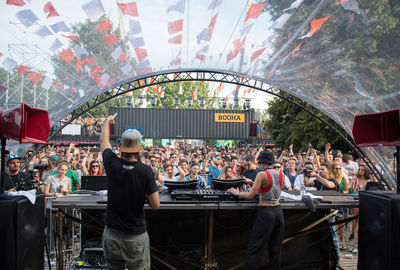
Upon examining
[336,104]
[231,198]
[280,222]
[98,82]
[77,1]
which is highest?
[77,1]

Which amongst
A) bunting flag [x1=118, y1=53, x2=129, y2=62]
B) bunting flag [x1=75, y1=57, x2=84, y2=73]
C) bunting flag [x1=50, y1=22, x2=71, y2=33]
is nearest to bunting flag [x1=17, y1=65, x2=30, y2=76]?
bunting flag [x1=50, y1=22, x2=71, y2=33]

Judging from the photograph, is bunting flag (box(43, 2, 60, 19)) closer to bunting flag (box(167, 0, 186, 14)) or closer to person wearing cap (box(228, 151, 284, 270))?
bunting flag (box(167, 0, 186, 14))

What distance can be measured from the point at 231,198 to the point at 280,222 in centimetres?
71

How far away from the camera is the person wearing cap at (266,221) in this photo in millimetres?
4047

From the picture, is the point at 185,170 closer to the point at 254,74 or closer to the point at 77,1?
the point at 254,74

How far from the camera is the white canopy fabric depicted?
4922mm

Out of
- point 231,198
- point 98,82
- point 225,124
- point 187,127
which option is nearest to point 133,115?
point 187,127

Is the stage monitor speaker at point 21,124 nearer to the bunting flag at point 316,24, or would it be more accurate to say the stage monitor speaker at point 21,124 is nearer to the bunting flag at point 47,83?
the bunting flag at point 47,83

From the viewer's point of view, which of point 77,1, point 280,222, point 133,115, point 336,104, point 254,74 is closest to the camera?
point 280,222

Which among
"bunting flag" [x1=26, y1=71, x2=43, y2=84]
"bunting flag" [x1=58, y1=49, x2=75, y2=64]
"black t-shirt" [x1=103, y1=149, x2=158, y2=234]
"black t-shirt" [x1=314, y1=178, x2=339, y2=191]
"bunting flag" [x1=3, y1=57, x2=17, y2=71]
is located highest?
"bunting flag" [x1=58, y1=49, x2=75, y2=64]

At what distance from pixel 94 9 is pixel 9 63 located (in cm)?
177

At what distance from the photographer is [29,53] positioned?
5805 millimetres

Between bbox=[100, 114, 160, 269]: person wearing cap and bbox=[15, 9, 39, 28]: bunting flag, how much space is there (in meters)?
3.66

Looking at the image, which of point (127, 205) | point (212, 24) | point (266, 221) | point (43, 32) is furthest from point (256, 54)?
point (127, 205)
